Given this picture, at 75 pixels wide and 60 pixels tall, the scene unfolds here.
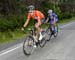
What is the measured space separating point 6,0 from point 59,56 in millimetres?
18236

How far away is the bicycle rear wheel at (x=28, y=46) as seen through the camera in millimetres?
11796

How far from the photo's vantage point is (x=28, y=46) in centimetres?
1202

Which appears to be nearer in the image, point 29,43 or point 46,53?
point 29,43

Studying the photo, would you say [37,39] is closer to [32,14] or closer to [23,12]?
[32,14]

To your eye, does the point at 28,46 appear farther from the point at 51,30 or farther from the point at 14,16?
the point at 14,16

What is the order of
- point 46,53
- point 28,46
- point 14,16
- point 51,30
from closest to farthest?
point 28,46 → point 46,53 → point 51,30 → point 14,16

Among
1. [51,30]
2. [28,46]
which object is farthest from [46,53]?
[51,30]

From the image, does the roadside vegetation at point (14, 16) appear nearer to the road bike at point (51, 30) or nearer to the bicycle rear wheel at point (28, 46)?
the road bike at point (51, 30)

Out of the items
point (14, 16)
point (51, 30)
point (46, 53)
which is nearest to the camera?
point (46, 53)

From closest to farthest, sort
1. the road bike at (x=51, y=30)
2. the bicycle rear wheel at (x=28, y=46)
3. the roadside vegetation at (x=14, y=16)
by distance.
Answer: the bicycle rear wheel at (x=28, y=46)
the road bike at (x=51, y=30)
the roadside vegetation at (x=14, y=16)

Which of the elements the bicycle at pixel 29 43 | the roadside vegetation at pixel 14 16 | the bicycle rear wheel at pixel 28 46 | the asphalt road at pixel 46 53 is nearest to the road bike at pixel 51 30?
the roadside vegetation at pixel 14 16

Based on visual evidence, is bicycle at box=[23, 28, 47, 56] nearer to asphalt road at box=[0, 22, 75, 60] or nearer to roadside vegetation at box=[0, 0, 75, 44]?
asphalt road at box=[0, 22, 75, 60]

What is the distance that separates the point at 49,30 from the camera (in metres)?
17.1

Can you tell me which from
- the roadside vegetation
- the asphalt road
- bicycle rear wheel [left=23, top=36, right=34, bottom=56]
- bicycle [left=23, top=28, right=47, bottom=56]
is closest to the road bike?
the roadside vegetation
